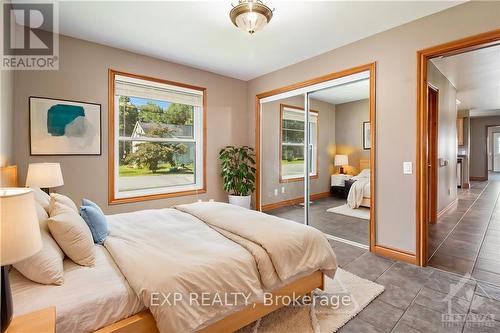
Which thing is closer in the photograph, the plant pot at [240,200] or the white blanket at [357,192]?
the white blanket at [357,192]

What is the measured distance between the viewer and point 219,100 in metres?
4.60

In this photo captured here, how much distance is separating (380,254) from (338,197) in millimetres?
1181

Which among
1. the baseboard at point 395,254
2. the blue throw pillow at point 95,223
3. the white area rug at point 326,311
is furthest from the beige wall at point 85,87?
the baseboard at point 395,254

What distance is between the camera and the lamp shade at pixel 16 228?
83cm

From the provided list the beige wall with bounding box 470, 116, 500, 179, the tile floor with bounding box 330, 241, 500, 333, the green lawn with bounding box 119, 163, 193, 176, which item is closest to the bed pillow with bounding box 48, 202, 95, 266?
the tile floor with bounding box 330, 241, 500, 333

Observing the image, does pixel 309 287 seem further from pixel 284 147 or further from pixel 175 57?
pixel 175 57

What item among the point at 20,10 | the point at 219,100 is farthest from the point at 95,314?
the point at 219,100

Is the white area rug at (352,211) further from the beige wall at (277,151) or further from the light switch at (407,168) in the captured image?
the light switch at (407,168)

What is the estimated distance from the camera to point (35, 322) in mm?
988

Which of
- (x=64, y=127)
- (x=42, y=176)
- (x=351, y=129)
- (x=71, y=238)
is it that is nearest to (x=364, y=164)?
(x=351, y=129)

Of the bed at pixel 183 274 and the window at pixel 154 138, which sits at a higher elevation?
the window at pixel 154 138

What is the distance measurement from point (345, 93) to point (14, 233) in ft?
12.6

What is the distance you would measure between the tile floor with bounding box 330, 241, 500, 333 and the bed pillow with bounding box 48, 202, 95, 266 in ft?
5.91

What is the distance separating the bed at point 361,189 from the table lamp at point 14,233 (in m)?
3.35
